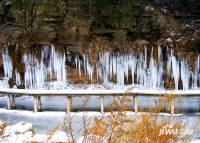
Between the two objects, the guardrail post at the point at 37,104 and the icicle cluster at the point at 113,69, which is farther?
the icicle cluster at the point at 113,69

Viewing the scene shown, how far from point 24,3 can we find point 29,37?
1.40m

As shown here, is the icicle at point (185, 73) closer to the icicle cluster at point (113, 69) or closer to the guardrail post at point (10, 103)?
the icicle cluster at point (113, 69)

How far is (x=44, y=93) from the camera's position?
11.8 m

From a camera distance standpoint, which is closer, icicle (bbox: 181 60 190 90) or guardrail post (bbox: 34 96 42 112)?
guardrail post (bbox: 34 96 42 112)

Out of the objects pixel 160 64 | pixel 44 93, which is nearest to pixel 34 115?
pixel 44 93

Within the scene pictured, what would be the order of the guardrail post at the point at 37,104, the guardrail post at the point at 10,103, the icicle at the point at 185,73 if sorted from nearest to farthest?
the guardrail post at the point at 37,104 < the guardrail post at the point at 10,103 < the icicle at the point at 185,73

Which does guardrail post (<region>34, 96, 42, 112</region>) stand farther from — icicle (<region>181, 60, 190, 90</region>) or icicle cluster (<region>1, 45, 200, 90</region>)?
icicle (<region>181, 60, 190, 90</region>)

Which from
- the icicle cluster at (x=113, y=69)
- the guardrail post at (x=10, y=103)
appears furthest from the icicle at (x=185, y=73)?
the guardrail post at (x=10, y=103)

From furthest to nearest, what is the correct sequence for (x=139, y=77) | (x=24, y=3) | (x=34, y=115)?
(x=24, y=3) → (x=139, y=77) → (x=34, y=115)

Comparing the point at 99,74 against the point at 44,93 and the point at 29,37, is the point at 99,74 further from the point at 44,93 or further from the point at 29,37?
the point at 44,93

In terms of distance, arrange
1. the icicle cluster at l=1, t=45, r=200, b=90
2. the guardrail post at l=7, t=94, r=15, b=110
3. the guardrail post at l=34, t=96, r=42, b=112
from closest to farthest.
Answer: the guardrail post at l=34, t=96, r=42, b=112 < the guardrail post at l=7, t=94, r=15, b=110 < the icicle cluster at l=1, t=45, r=200, b=90

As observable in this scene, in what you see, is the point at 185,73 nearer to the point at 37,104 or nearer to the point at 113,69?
the point at 113,69

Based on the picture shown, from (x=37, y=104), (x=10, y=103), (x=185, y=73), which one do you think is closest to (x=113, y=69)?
(x=185, y=73)

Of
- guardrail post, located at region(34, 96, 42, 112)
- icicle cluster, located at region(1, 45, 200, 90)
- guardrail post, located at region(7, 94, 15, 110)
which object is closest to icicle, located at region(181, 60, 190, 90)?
icicle cluster, located at region(1, 45, 200, 90)
